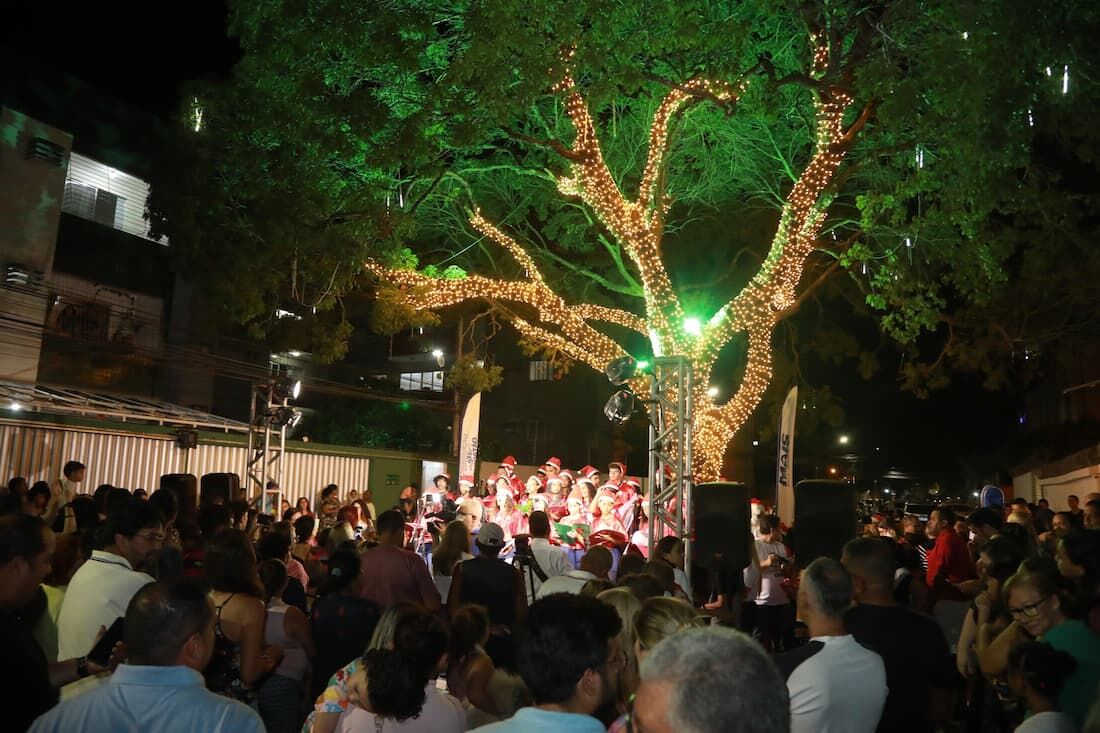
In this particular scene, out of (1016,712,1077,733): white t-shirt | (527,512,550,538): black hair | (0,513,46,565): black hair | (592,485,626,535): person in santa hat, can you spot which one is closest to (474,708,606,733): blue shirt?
(1016,712,1077,733): white t-shirt

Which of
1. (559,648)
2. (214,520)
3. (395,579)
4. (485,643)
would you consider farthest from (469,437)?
(559,648)

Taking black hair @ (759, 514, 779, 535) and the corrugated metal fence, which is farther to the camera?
the corrugated metal fence

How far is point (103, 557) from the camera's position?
4348 millimetres

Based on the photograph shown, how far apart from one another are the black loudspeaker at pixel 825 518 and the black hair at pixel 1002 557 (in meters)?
3.87

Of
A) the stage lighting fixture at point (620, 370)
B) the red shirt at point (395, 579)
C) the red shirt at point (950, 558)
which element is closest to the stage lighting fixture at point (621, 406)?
the stage lighting fixture at point (620, 370)

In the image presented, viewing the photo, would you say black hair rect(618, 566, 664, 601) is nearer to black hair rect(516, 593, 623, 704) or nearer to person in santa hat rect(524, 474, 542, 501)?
black hair rect(516, 593, 623, 704)

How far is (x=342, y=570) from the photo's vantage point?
18.1ft

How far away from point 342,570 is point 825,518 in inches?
240

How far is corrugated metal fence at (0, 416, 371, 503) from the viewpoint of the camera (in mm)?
15062

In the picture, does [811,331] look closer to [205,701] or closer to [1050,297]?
[1050,297]

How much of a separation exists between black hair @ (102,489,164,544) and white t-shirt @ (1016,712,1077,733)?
4052 mm

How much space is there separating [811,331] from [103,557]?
21.4 m

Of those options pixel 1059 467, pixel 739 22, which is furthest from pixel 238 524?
pixel 1059 467

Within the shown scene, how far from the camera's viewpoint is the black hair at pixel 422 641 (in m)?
3.71
